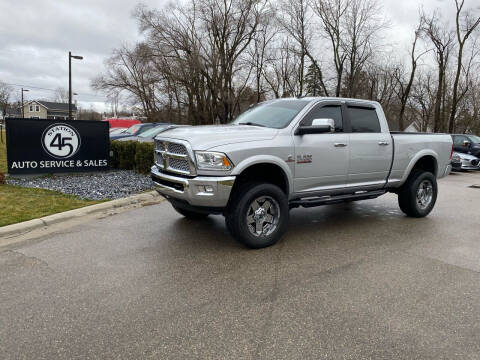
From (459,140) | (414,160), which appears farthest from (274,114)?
(459,140)

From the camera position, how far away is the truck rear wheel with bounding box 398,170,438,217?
651cm

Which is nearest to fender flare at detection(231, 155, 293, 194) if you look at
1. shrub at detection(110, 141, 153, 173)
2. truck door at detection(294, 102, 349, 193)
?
truck door at detection(294, 102, 349, 193)

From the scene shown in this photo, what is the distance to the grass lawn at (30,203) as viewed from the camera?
19.2ft

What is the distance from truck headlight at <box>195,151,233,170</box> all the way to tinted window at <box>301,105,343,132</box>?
1.41m

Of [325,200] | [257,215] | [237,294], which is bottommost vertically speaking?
[237,294]

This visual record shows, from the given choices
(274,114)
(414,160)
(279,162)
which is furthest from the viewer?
(414,160)

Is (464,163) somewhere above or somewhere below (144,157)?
below

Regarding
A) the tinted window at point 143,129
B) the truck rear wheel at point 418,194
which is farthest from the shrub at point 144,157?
the truck rear wheel at point 418,194

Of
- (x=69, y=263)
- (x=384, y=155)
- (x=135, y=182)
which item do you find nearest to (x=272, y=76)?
(x=135, y=182)

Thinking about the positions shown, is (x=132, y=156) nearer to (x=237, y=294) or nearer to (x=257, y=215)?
(x=257, y=215)

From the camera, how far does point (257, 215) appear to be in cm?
474

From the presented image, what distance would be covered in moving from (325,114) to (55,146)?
7.37 meters

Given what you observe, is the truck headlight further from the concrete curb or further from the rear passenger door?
the concrete curb

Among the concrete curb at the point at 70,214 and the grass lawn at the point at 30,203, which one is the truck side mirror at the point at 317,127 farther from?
the grass lawn at the point at 30,203
